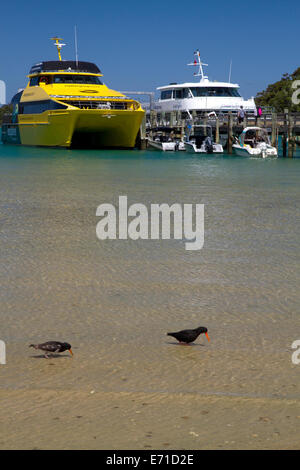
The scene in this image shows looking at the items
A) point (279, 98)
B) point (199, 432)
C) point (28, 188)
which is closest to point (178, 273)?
point (199, 432)

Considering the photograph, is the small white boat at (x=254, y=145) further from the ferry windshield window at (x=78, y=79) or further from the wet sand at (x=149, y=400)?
the wet sand at (x=149, y=400)

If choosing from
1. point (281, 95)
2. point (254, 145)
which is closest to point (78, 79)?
point (254, 145)

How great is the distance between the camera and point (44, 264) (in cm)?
854

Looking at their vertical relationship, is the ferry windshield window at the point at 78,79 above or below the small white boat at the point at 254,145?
above

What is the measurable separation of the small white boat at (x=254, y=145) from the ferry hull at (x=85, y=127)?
6827 mm

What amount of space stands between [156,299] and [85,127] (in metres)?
38.4

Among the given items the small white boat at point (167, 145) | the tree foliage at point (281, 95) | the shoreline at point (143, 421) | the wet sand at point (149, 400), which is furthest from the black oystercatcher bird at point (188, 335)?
the tree foliage at point (281, 95)

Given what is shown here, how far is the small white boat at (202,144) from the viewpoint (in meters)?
47.0

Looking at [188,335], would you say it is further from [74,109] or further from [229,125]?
[229,125]

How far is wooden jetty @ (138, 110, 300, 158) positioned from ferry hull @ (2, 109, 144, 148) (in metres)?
3.65

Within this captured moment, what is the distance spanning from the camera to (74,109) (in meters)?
42.3

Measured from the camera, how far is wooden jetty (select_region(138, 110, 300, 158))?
142 ft

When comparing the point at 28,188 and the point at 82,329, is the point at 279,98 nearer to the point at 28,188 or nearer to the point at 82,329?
the point at 28,188

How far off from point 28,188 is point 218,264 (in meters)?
11.3
